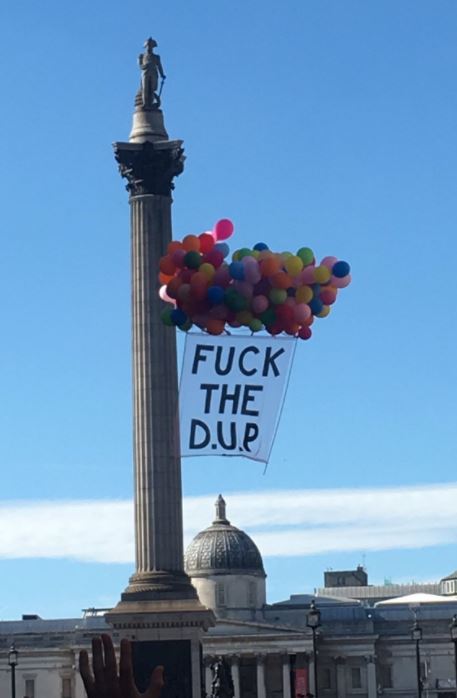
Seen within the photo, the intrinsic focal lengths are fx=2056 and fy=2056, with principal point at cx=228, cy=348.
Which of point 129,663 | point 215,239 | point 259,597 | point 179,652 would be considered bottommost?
point 129,663

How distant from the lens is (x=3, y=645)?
179125 millimetres

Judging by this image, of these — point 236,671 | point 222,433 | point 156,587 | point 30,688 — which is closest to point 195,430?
point 222,433

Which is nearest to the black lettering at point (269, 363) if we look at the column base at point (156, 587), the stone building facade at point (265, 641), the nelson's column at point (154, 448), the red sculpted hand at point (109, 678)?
the red sculpted hand at point (109, 678)

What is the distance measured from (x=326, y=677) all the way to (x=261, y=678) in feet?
19.7

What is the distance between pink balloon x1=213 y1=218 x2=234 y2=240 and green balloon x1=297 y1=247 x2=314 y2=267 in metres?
3.10

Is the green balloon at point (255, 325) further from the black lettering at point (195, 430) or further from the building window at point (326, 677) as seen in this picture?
the building window at point (326, 677)

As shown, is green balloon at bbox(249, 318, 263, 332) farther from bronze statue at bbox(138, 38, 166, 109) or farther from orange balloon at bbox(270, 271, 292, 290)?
bronze statue at bbox(138, 38, 166, 109)

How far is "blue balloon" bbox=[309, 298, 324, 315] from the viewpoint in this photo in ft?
180

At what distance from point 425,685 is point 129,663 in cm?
16392

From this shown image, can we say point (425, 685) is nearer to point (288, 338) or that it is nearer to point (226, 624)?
point (226, 624)

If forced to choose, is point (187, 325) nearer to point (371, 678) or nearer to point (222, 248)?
point (222, 248)

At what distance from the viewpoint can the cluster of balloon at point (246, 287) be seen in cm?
5244

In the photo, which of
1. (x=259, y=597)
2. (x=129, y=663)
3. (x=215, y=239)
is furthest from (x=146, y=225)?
(x=259, y=597)

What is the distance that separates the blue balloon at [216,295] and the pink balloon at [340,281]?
165 inches
